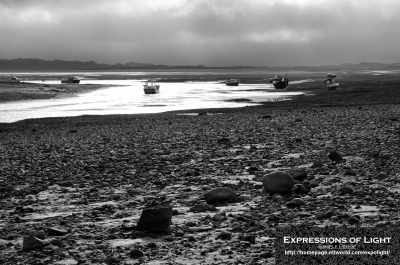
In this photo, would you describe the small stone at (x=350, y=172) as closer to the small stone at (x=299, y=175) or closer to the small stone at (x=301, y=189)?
the small stone at (x=299, y=175)

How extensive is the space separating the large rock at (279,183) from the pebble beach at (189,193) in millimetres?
48

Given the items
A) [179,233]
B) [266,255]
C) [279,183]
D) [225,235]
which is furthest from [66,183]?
[266,255]

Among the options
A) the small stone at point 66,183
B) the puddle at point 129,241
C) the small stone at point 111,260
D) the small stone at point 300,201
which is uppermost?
the small stone at point 300,201

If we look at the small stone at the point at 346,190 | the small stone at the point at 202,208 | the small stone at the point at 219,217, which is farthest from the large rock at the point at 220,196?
the small stone at the point at 346,190

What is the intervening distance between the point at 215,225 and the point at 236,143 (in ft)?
29.8

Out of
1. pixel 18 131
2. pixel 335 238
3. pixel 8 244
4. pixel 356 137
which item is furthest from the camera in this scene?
pixel 18 131

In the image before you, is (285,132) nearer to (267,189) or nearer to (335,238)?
(267,189)

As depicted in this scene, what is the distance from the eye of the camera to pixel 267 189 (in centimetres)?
970

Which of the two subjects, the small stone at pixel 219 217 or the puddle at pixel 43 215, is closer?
the small stone at pixel 219 217

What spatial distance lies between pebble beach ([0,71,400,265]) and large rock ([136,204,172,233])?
0.08 meters

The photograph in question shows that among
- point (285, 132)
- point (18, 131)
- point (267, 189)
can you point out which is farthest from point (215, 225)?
point (18, 131)

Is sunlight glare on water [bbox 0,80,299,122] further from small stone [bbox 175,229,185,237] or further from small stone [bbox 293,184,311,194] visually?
small stone [bbox 175,229,185,237]

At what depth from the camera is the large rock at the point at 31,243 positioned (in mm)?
7113

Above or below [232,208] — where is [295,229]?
above
